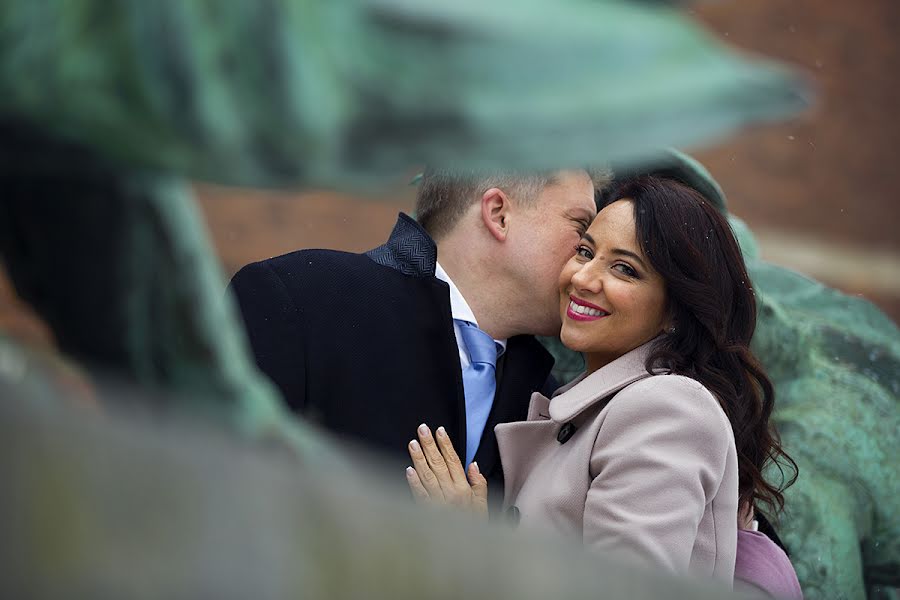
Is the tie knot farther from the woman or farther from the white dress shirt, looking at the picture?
the woman

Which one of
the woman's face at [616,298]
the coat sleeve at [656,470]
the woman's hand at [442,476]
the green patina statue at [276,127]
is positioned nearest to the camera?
the green patina statue at [276,127]

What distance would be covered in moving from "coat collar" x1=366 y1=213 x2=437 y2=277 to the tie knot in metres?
0.14

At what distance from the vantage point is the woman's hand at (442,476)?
2.21 meters

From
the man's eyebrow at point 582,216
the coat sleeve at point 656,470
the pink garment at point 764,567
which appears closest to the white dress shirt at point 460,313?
the man's eyebrow at point 582,216

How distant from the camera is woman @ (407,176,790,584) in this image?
6.66 ft

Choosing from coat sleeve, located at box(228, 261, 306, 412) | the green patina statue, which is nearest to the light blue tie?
coat sleeve, located at box(228, 261, 306, 412)

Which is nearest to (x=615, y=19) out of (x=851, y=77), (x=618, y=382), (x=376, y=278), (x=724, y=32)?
(x=618, y=382)

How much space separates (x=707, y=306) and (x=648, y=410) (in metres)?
0.29

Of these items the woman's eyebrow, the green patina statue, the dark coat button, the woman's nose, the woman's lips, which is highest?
the green patina statue

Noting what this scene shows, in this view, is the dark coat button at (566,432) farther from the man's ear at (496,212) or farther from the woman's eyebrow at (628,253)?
the man's ear at (496,212)

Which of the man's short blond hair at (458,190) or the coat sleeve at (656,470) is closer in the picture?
the coat sleeve at (656,470)

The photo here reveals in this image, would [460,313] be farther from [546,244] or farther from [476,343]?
[546,244]

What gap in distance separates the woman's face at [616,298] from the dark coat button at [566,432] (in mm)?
142

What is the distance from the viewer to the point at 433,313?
8.25 ft
